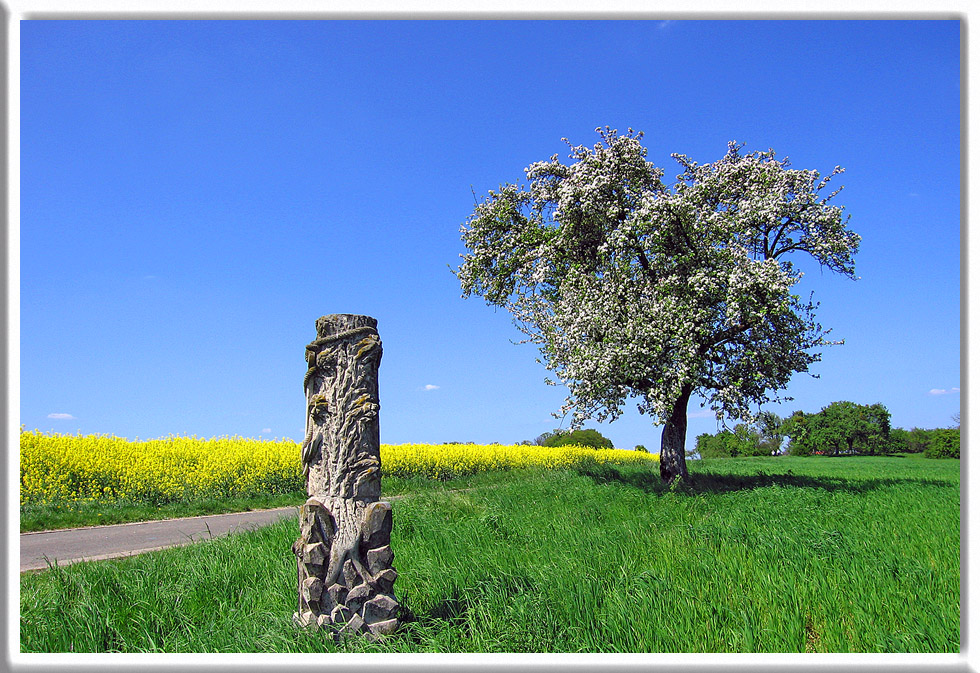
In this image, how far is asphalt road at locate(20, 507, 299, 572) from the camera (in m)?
8.66

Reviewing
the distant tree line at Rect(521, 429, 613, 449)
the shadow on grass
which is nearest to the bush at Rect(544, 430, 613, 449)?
the distant tree line at Rect(521, 429, 613, 449)

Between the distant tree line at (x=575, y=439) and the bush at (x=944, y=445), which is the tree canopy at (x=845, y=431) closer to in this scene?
the bush at (x=944, y=445)

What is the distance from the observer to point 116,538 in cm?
1026

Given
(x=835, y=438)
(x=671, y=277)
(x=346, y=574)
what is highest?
(x=671, y=277)

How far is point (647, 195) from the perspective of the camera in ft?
46.2

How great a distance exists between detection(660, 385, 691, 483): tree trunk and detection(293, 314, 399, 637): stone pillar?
40.1 ft

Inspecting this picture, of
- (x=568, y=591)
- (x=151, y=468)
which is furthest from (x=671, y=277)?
(x=151, y=468)

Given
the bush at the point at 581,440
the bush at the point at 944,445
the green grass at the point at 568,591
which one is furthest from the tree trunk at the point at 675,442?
the bush at the point at 944,445

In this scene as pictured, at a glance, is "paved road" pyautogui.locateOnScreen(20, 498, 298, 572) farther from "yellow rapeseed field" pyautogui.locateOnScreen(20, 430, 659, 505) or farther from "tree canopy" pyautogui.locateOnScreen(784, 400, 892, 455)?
"tree canopy" pyautogui.locateOnScreen(784, 400, 892, 455)

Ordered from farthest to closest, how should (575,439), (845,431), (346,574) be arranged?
(845,431) < (575,439) < (346,574)

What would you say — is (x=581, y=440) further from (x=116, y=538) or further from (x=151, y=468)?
(x=116, y=538)

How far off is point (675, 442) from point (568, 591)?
11400 mm

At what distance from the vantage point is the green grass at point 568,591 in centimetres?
443

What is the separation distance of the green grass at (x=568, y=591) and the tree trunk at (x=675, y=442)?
6.06m
